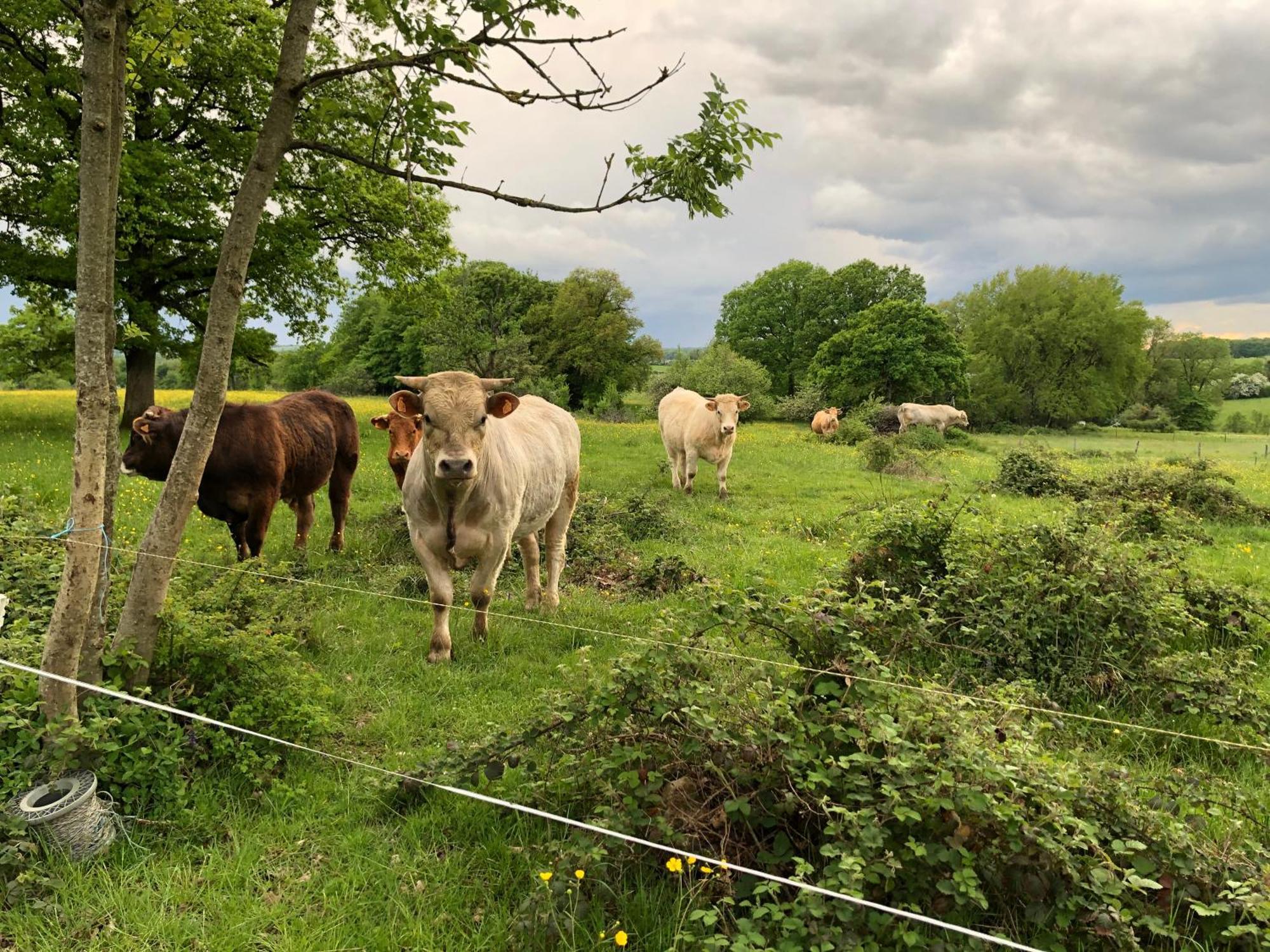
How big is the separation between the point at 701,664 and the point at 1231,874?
2.11 m

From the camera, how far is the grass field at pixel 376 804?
2527 mm

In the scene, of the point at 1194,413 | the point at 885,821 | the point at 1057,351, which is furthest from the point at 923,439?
the point at 1194,413

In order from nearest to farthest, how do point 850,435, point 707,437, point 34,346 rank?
point 707,437 < point 34,346 < point 850,435

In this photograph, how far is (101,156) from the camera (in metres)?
3.04

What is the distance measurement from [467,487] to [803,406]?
3921cm

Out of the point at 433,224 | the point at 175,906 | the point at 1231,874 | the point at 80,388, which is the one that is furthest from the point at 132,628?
the point at 433,224

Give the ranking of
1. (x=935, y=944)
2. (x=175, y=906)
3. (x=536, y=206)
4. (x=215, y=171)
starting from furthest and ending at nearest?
(x=215, y=171), (x=536, y=206), (x=175, y=906), (x=935, y=944)

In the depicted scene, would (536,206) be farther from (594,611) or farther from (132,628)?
(594,611)

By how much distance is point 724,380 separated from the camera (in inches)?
1711

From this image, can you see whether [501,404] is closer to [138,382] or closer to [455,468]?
[455,468]

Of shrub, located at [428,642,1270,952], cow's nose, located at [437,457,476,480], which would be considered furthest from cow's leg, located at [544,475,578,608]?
shrub, located at [428,642,1270,952]

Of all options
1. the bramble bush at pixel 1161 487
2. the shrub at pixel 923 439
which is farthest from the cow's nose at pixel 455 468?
the shrub at pixel 923 439

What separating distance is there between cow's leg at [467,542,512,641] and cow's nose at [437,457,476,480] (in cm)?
107

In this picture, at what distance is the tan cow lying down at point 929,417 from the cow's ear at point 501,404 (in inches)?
1170
